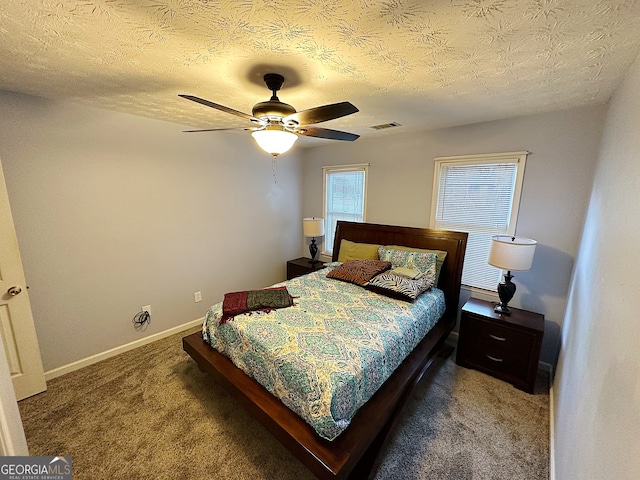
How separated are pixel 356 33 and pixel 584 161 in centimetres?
234

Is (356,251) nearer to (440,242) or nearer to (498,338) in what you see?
(440,242)

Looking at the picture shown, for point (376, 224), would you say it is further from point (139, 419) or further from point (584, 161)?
point (139, 419)

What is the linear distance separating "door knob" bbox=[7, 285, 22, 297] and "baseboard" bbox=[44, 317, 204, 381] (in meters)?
0.83

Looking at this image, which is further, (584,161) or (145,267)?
(145,267)

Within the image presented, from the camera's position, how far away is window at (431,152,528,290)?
2.60m

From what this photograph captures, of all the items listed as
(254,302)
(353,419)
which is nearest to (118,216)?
(254,302)

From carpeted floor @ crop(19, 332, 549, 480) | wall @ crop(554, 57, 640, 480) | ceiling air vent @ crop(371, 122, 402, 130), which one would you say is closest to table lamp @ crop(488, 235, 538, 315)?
wall @ crop(554, 57, 640, 480)

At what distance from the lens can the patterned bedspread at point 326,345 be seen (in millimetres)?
1475

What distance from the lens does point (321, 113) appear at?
1.50 meters

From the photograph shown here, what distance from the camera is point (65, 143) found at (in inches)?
88.3

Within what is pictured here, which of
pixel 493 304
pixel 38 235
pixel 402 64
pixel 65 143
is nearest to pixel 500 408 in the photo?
pixel 493 304

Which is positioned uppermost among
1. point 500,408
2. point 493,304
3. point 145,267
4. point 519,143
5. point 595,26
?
point 595,26

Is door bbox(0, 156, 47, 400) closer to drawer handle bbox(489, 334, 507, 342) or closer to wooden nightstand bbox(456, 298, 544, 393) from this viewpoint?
wooden nightstand bbox(456, 298, 544, 393)

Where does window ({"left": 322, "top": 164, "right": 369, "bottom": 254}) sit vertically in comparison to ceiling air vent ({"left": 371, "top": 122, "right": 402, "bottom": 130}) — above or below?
below
